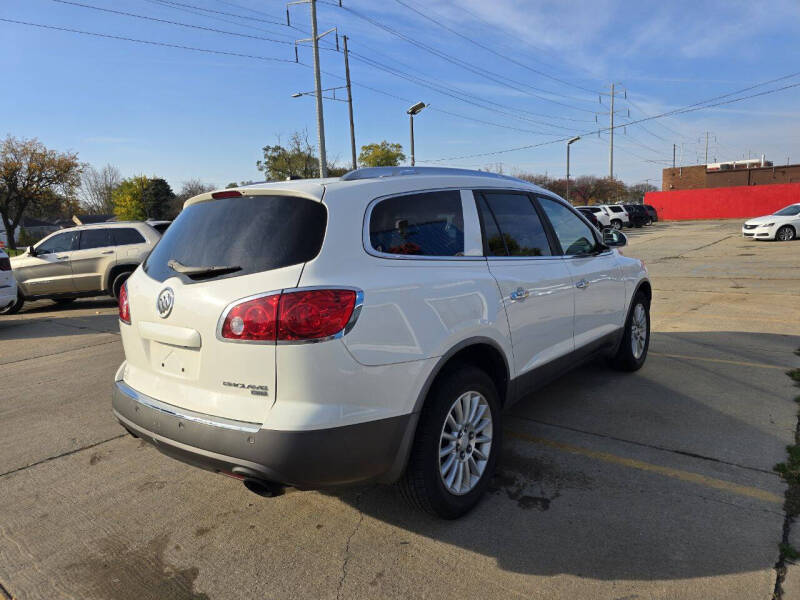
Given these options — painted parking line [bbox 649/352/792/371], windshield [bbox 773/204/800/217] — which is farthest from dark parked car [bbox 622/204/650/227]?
painted parking line [bbox 649/352/792/371]

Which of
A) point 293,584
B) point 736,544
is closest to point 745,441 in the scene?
point 736,544

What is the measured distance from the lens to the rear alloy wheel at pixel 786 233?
69.4 ft

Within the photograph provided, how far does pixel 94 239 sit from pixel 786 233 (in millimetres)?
23572

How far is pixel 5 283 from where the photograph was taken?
9328 millimetres

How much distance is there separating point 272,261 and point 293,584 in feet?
4.73

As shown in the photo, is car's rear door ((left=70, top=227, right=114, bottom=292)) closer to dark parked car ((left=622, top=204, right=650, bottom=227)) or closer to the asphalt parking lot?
the asphalt parking lot

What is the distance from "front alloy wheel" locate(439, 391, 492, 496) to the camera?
9.26ft

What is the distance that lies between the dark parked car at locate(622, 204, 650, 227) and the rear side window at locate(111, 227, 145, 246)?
3427 cm

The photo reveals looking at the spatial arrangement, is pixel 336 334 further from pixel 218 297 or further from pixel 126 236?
pixel 126 236

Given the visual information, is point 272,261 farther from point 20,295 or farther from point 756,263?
point 756,263

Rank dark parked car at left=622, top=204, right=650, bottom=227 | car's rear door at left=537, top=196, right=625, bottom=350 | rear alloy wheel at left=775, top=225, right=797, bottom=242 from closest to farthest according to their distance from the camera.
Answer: car's rear door at left=537, top=196, right=625, bottom=350 < rear alloy wheel at left=775, top=225, right=797, bottom=242 < dark parked car at left=622, top=204, right=650, bottom=227

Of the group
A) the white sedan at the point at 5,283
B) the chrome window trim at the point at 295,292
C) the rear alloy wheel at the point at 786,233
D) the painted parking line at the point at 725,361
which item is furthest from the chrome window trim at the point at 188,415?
the rear alloy wheel at the point at 786,233

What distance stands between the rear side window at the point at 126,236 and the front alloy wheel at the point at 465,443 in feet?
33.4

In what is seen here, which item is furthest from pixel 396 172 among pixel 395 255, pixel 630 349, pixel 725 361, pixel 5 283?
pixel 5 283
